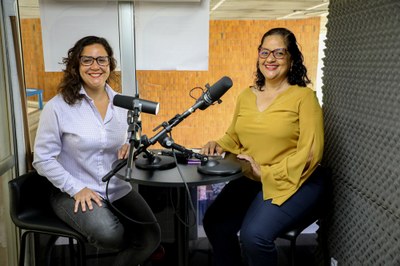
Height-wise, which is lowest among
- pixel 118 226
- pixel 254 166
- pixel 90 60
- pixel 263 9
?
pixel 118 226

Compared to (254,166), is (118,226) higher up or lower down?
lower down

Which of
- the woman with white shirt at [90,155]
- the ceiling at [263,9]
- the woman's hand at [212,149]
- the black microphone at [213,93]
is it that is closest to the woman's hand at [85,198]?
the woman with white shirt at [90,155]

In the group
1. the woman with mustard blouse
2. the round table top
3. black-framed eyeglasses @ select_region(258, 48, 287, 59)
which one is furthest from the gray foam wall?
the round table top

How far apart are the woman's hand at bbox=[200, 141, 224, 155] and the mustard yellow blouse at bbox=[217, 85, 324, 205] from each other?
123mm

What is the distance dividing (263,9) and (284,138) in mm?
3679

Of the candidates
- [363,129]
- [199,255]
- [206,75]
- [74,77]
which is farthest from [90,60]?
[206,75]

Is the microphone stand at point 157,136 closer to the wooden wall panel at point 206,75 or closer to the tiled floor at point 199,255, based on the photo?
the wooden wall panel at point 206,75

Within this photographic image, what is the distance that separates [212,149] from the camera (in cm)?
195

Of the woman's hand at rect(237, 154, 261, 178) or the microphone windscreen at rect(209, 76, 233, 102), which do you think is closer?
the microphone windscreen at rect(209, 76, 233, 102)

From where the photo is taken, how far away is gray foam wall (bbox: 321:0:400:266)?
148cm

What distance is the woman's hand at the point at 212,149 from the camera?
1933 mm

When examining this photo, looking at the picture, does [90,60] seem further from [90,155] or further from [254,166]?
[254,166]

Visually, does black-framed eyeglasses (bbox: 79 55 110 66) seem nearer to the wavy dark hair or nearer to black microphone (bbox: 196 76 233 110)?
the wavy dark hair

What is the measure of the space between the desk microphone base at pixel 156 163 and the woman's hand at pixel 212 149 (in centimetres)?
25
